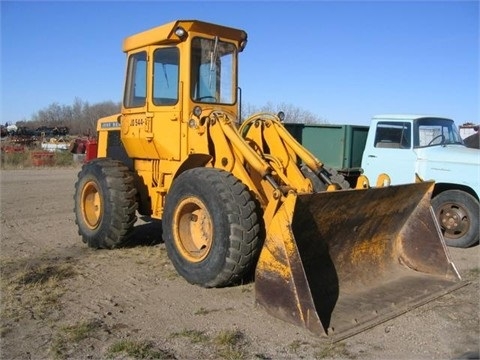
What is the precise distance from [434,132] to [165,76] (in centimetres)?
494

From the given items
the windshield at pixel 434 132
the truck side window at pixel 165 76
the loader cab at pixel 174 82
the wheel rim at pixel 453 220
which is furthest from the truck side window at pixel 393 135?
the truck side window at pixel 165 76

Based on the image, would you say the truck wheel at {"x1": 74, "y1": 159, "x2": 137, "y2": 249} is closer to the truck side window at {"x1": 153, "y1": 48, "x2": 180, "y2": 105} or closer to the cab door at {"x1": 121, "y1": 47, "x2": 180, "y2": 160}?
the cab door at {"x1": 121, "y1": 47, "x2": 180, "y2": 160}

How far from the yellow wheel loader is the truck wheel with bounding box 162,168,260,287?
13mm

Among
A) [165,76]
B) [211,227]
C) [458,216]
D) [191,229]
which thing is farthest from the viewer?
[458,216]

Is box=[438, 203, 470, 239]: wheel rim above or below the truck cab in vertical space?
below

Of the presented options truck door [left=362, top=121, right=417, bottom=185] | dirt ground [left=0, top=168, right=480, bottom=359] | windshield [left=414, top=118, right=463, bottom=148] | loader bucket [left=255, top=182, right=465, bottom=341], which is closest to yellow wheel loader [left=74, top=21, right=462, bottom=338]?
A: loader bucket [left=255, top=182, right=465, bottom=341]

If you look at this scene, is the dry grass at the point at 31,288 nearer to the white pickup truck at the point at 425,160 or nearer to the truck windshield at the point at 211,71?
the truck windshield at the point at 211,71

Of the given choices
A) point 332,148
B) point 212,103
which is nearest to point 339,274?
point 212,103

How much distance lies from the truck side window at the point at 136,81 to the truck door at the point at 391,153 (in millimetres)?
4338

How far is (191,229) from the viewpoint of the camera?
5.71 meters

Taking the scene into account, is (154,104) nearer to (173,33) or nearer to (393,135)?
(173,33)

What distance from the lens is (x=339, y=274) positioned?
16.2ft

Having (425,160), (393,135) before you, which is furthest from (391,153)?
(425,160)

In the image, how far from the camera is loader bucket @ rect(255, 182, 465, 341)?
4207 mm
